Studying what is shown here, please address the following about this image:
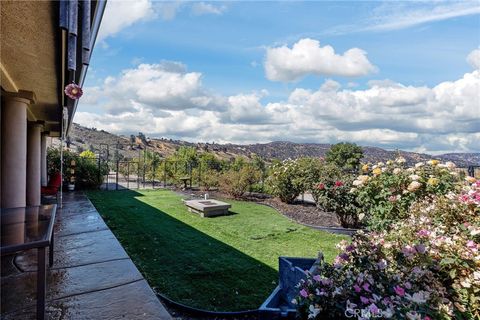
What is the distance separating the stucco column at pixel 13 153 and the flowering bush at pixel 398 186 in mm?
6224

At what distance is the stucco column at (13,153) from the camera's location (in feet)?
18.5

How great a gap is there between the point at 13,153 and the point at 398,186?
23.1 ft

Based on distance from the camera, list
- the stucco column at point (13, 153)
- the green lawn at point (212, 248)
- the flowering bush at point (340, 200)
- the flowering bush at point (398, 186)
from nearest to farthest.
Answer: the green lawn at point (212, 248)
the flowering bush at point (398, 186)
the stucco column at point (13, 153)
the flowering bush at point (340, 200)

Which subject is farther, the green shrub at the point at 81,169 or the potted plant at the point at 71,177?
the green shrub at the point at 81,169

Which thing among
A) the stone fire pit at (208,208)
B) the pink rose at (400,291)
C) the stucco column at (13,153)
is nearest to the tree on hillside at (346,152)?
the stone fire pit at (208,208)

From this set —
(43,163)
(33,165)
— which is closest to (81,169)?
(43,163)

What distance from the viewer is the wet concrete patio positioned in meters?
2.52

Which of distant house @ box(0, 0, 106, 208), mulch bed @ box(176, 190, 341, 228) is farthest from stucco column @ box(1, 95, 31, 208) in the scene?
mulch bed @ box(176, 190, 341, 228)

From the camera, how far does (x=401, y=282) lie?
204cm

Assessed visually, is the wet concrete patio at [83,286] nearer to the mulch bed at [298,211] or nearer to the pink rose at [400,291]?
the pink rose at [400,291]

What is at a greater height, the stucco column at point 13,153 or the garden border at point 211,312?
the stucco column at point 13,153

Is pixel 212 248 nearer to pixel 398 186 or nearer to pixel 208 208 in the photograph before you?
pixel 208 208

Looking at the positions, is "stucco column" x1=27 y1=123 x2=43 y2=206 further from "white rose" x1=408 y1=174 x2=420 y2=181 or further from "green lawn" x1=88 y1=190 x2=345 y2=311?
"white rose" x1=408 y1=174 x2=420 y2=181

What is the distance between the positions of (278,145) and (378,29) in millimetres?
→ 28866
